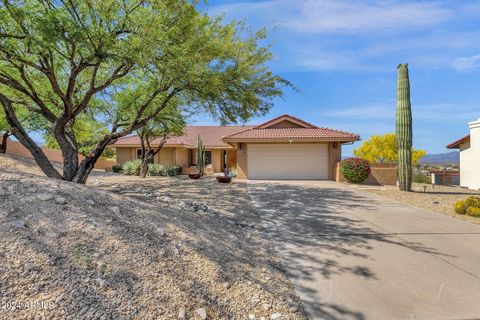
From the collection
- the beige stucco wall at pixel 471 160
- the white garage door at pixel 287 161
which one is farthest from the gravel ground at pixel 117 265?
the beige stucco wall at pixel 471 160

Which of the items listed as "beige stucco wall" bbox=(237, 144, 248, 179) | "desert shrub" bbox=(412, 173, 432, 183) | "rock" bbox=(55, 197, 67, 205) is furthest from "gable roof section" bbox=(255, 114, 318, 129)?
"rock" bbox=(55, 197, 67, 205)

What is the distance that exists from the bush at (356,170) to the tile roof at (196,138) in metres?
12.1

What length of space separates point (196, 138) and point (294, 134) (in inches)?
518

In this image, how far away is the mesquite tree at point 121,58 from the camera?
727 cm

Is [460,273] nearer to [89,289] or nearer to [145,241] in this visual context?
[145,241]

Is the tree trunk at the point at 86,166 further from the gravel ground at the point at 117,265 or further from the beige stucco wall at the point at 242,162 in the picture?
the beige stucco wall at the point at 242,162

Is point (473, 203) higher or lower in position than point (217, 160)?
lower

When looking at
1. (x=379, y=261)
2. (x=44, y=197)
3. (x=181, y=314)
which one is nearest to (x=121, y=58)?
(x=44, y=197)

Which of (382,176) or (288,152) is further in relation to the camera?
(288,152)

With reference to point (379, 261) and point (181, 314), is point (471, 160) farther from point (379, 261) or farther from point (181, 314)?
point (181, 314)

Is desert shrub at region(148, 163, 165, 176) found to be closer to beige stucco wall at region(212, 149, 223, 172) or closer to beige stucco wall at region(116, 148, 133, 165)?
beige stucco wall at region(116, 148, 133, 165)

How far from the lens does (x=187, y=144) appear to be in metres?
27.1

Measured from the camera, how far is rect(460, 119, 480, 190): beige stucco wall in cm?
1770

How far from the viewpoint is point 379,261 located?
5.16m
